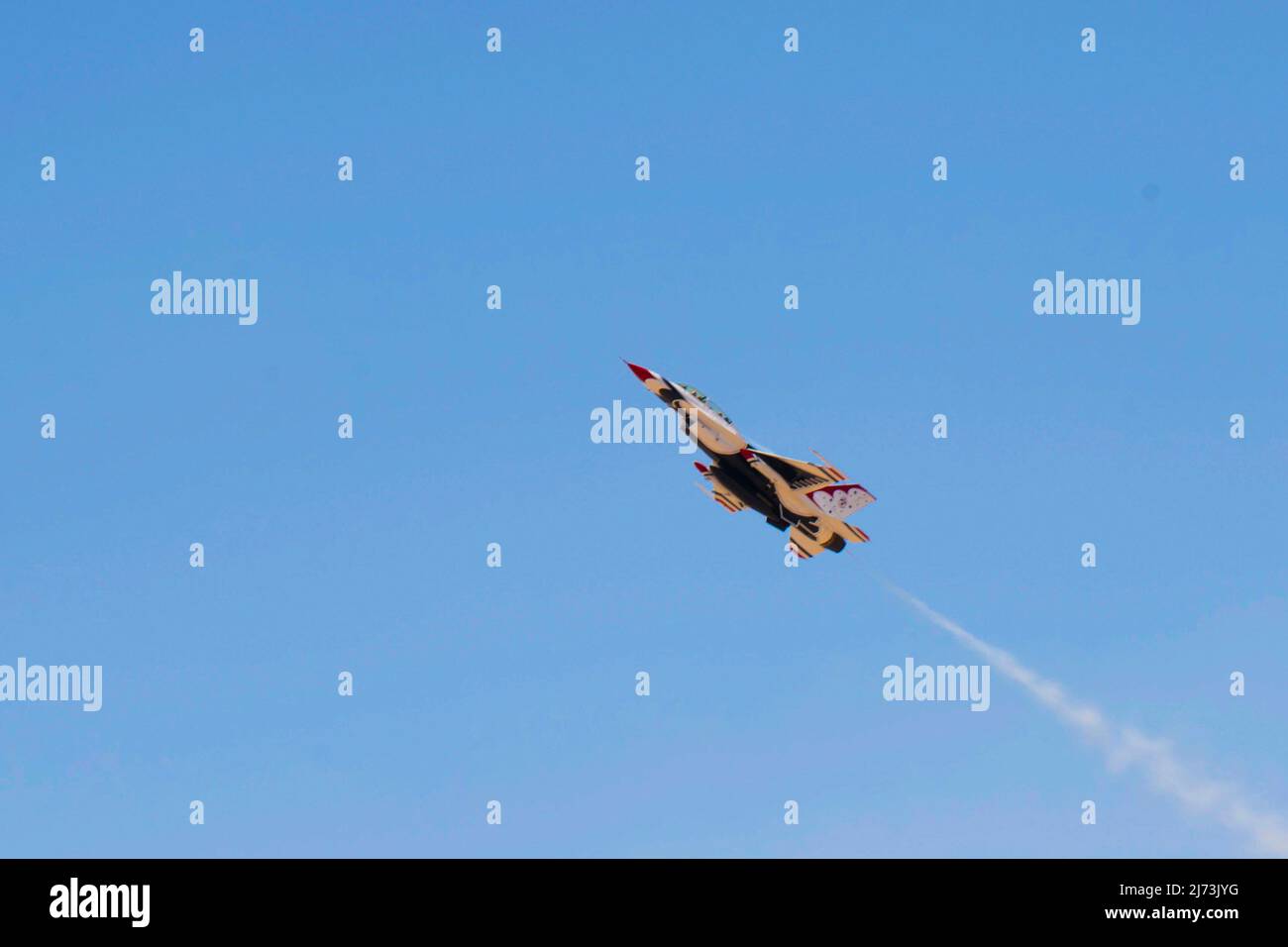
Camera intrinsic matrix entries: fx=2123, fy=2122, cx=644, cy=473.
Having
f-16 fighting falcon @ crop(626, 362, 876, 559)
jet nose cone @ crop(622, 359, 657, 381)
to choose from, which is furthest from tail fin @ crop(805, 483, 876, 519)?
jet nose cone @ crop(622, 359, 657, 381)

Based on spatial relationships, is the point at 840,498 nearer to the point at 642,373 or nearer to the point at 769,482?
the point at 769,482

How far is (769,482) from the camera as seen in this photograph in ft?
395

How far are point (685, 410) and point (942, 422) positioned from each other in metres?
14.7

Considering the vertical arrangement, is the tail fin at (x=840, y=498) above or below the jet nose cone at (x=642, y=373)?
below

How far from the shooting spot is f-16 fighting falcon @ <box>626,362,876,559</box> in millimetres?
119625

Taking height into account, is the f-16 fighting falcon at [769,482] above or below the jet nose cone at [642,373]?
below

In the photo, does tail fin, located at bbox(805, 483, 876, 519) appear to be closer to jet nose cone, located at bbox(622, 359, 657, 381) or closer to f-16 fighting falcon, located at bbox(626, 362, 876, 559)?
f-16 fighting falcon, located at bbox(626, 362, 876, 559)

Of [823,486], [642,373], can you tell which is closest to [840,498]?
[823,486]

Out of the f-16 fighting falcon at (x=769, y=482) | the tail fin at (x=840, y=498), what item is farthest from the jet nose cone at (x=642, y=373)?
the tail fin at (x=840, y=498)

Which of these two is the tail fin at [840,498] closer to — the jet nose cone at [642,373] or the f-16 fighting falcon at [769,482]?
the f-16 fighting falcon at [769,482]

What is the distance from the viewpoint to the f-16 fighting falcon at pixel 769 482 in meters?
120
